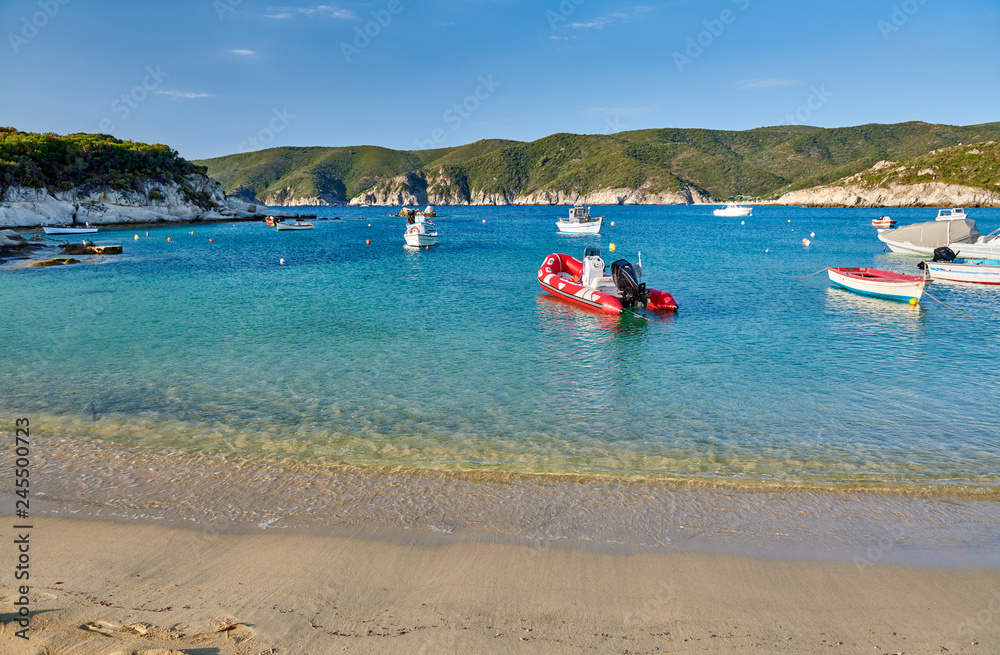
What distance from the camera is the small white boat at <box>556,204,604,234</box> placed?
6325cm

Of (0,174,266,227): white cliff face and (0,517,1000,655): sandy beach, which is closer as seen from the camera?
(0,517,1000,655): sandy beach

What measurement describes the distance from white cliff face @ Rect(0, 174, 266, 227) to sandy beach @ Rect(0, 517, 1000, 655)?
238 ft

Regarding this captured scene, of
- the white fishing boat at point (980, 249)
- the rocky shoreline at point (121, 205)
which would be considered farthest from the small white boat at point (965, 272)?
the rocky shoreline at point (121, 205)

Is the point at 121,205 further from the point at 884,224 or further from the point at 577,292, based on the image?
the point at 884,224

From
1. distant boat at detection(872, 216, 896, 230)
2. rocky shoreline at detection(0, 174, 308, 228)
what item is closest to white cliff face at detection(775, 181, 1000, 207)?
distant boat at detection(872, 216, 896, 230)

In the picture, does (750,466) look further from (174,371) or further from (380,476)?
(174,371)

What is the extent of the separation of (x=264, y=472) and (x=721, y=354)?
471 inches

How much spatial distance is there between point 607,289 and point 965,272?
19.5 m

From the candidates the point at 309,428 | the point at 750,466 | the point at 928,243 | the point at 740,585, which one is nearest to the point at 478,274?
the point at 309,428

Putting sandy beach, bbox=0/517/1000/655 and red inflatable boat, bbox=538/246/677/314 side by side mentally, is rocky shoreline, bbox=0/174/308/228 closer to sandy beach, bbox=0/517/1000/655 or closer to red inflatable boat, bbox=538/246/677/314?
red inflatable boat, bbox=538/246/677/314

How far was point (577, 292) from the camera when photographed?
72.2 ft

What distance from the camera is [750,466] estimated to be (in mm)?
8156

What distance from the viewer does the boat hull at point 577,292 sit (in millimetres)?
20422

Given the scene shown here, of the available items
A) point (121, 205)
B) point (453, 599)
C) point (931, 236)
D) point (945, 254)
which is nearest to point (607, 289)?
point (453, 599)
